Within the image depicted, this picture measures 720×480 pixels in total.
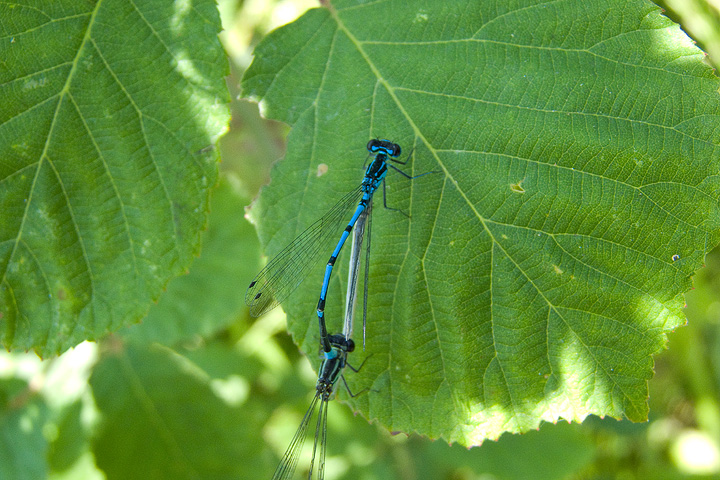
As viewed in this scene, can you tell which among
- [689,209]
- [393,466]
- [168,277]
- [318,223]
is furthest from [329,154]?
[393,466]

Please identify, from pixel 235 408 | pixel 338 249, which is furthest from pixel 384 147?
pixel 235 408

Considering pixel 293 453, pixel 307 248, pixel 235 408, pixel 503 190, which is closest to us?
pixel 503 190

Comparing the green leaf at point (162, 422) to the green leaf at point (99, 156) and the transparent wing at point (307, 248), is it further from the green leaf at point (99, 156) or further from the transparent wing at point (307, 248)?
the transparent wing at point (307, 248)

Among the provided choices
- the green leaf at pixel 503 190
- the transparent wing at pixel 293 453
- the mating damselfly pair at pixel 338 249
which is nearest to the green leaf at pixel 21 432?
the transparent wing at pixel 293 453

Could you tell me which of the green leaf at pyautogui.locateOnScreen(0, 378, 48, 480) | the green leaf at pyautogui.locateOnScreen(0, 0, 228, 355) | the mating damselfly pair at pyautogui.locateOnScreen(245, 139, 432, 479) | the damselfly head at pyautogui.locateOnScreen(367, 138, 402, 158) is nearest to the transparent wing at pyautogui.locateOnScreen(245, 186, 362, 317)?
the mating damselfly pair at pyautogui.locateOnScreen(245, 139, 432, 479)

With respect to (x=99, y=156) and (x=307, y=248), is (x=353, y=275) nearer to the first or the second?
(x=307, y=248)

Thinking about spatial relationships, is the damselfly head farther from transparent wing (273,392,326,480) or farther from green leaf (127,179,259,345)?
green leaf (127,179,259,345)

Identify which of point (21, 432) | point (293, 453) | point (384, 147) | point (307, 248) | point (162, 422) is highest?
point (384, 147)
